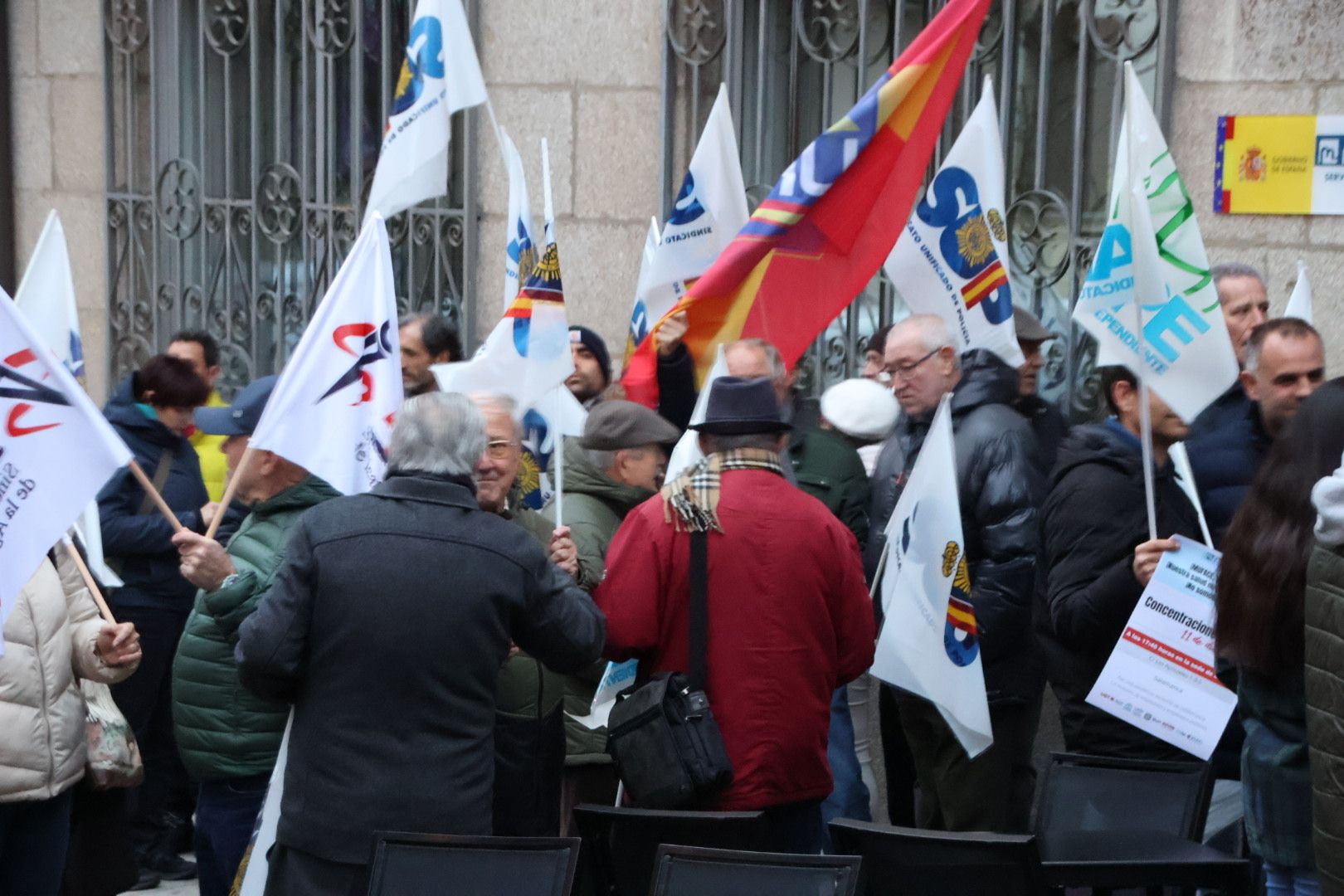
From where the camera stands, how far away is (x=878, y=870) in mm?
3660

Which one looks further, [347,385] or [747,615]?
[347,385]

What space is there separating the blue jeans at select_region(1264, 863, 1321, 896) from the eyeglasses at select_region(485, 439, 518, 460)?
6.70ft

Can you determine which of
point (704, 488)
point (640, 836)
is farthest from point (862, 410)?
point (640, 836)

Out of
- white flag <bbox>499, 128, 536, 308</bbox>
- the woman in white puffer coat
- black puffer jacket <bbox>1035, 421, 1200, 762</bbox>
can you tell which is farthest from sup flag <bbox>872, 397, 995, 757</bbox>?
the woman in white puffer coat

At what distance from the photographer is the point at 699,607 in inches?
165

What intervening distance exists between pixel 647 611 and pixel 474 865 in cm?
94

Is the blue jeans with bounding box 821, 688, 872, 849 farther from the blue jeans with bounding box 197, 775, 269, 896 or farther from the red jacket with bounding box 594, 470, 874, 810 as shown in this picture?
the blue jeans with bounding box 197, 775, 269, 896

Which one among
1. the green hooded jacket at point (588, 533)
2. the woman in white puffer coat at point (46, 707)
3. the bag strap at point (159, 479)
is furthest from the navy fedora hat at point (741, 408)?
the bag strap at point (159, 479)

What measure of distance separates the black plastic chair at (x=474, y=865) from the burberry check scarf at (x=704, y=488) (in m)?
1.00

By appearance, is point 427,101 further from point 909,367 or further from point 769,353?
point 909,367

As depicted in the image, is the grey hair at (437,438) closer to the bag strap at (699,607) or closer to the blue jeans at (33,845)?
the bag strap at (699,607)

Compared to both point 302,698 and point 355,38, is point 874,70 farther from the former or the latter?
point 302,698

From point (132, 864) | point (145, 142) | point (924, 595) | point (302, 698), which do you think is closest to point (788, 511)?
point (924, 595)

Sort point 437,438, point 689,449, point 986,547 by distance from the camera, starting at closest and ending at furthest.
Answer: point 437,438 < point 689,449 < point 986,547
